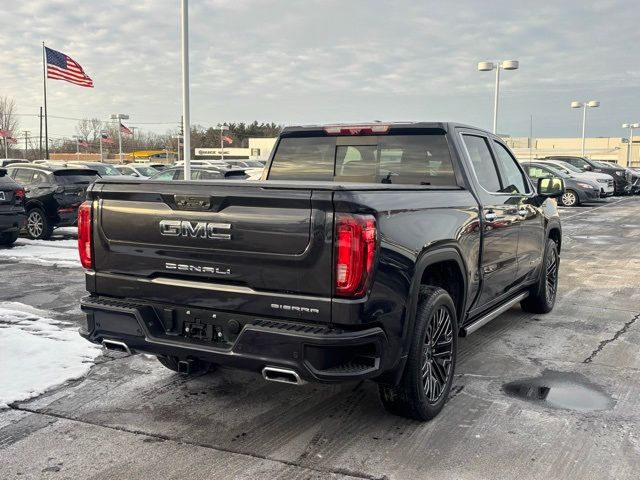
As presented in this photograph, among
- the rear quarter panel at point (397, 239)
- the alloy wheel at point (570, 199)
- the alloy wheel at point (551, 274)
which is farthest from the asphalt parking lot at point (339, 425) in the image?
the alloy wheel at point (570, 199)

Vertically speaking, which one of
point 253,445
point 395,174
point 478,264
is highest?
point 395,174

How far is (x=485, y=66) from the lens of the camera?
24.9m

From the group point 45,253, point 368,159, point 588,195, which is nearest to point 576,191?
point 588,195

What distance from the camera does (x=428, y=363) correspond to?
4.07 meters

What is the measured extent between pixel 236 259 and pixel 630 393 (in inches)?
123

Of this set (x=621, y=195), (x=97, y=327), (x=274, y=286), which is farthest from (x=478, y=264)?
(x=621, y=195)

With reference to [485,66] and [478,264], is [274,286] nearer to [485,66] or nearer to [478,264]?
[478,264]

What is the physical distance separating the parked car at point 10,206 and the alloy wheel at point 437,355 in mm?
9471

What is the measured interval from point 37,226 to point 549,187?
34.7ft

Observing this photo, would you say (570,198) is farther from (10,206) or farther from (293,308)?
(293,308)

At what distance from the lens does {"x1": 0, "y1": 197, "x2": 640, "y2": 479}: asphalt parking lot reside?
346cm

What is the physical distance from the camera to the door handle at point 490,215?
4.88 m

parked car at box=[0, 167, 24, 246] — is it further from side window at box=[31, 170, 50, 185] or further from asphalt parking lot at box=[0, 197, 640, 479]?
asphalt parking lot at box=[0, 197, 640, 479]

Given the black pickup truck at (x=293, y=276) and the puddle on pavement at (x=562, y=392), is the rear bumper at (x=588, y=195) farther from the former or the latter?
the black pickup truck at (x=293, y=276)
